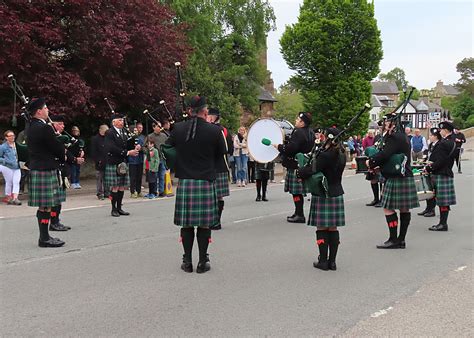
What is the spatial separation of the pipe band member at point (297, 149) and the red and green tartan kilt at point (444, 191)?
214 centimetres

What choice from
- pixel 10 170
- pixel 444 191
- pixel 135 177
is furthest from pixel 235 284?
pixel 10 170

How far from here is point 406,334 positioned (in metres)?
3.72

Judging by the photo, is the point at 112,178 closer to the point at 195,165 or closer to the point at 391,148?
the point at 195,165

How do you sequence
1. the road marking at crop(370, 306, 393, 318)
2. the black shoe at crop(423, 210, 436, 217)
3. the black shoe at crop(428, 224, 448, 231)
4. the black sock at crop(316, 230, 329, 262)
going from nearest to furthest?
the road marking at crop(370, 306, 393, 318) < the black sock at crop(316, 230, 329, 262) < the black shoe at crop(428, 224, 448, 231) < the black shoe at crop(423, 210, 436, 217)

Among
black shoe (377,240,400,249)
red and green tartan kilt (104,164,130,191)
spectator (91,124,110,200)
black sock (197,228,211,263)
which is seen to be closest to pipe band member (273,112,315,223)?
black shoe (377,240,400,249)

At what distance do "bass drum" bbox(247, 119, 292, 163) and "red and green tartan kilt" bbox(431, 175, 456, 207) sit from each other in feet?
8.58

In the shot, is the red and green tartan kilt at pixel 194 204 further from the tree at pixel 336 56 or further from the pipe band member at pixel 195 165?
the tree at pixel 336 56

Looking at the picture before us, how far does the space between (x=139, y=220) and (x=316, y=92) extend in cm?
2699

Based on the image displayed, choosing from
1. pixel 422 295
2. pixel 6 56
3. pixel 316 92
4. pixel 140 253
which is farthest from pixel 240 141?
pixel 316 92

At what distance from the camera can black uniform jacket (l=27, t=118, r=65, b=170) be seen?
6.16m

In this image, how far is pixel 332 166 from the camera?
5.35m

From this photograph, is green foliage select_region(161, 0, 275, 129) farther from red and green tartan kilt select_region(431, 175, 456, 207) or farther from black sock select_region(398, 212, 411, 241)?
black sock select_region(398, 212, 411, 241)

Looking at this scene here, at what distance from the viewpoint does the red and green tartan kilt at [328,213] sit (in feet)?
17.5

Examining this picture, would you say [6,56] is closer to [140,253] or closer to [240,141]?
[240,141]
